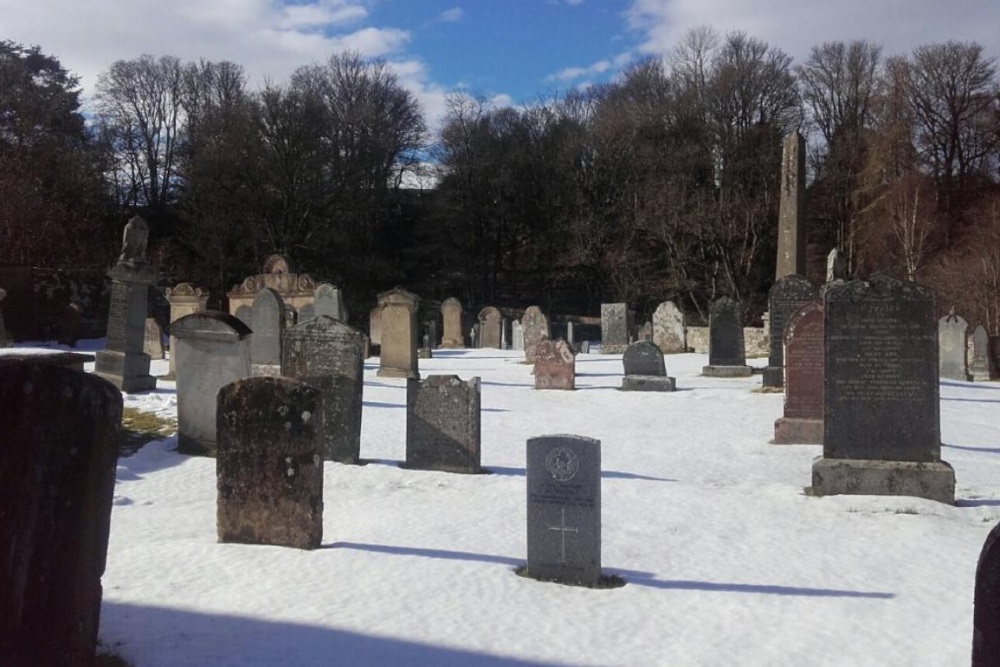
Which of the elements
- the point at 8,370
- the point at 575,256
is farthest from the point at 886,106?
the point at 8,370

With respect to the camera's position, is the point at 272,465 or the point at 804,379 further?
the point at 804,379

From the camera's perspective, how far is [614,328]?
95.1ft

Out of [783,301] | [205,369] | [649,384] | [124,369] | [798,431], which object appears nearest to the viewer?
[205,369]

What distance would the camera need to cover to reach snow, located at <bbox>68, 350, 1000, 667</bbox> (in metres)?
4.56

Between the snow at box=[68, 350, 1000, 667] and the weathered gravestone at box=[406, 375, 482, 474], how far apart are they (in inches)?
11.2

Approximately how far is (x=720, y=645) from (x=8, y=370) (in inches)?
148

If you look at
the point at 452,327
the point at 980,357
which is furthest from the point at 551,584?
the point at 452,327

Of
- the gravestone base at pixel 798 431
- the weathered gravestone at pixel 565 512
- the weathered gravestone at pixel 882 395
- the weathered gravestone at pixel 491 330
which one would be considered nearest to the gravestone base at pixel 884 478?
the weathered gravestone at pixel 882 395

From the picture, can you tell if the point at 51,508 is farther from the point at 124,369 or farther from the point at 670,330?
the point at 670,330

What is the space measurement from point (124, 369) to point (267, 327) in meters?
2.72

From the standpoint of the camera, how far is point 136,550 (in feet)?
20.4

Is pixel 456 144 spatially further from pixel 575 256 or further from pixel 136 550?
pixel 136 550

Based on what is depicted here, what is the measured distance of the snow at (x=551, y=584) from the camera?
4.56m

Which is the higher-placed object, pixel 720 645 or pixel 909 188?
pixel 909 188
